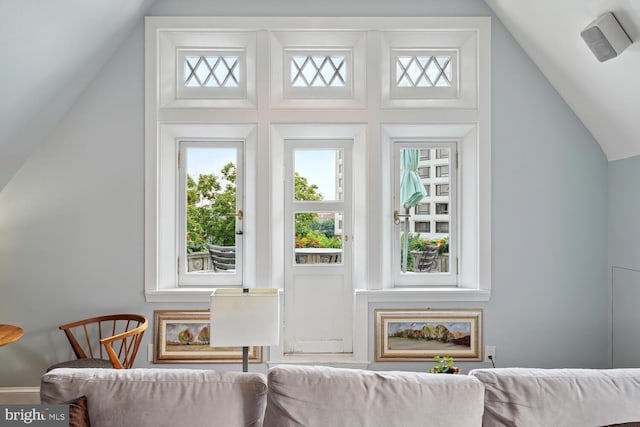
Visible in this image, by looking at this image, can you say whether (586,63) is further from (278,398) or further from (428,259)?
(278,398)

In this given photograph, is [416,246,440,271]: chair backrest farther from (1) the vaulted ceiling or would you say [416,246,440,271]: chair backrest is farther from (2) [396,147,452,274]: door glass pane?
(1) the vaulted ceiling

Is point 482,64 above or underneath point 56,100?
above

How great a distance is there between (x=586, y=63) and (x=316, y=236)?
1908 mm

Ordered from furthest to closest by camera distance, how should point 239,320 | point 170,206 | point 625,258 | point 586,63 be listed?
point 170,206
point 625,258
point 586,63
point 239,320

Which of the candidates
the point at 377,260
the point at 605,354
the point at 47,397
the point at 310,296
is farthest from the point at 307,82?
the point at 605,354

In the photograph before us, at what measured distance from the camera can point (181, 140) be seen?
9.20ft

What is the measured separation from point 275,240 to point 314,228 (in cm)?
32

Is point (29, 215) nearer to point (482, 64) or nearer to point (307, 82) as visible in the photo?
point (307, 82)

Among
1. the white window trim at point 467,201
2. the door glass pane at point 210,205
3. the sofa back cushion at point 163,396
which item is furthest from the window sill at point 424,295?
the sofa back cushion at point 163,396

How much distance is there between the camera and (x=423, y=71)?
2783mm

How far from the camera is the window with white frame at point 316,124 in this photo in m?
2.60

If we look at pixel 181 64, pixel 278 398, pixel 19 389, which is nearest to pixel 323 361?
pixel 278 398

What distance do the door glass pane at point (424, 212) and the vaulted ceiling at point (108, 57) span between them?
86 cm

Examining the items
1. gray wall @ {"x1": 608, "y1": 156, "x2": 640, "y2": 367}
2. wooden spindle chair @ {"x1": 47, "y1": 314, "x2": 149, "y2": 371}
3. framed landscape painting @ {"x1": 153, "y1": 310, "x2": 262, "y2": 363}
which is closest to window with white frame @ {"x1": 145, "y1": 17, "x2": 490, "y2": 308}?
framed landscape painting @ {"x1": 153, "y1": 310, "x2": 262, "y2": 363}
